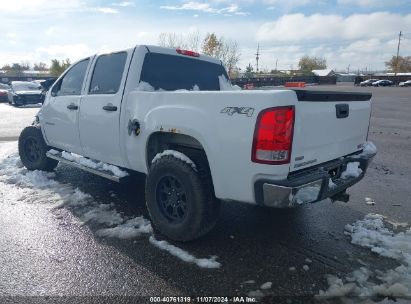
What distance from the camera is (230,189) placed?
9.70 ft

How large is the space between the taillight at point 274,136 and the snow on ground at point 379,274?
1.10 m

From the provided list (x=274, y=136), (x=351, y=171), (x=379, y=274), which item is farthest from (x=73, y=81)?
(x=379, y=274)

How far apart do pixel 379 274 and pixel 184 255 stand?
68.0 inches

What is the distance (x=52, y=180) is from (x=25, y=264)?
2.68 metres

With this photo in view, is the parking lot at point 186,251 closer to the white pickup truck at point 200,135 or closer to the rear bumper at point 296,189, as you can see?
the white pickup truck at point 200,135

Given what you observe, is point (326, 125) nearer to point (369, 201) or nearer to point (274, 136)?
point (274, 136)

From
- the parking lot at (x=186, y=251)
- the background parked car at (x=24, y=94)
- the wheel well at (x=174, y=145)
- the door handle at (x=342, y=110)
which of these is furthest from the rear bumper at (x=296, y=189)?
the background parked car at (x=24, y=94)

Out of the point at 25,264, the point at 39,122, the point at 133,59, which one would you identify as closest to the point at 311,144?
the point at 133,59

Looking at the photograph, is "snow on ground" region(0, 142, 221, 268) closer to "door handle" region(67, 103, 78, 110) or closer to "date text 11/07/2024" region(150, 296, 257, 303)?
"date text 11/07/2024" region(150, 296, 257, 303)

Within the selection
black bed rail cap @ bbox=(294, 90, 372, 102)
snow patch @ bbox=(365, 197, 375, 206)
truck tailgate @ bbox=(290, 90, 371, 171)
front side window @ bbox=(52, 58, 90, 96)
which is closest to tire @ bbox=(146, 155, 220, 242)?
truck tailgate @ bbox=(290, 90, 371, 171)

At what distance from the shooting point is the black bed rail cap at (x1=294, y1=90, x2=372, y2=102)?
273 cm

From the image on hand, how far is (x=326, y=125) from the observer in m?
3.07

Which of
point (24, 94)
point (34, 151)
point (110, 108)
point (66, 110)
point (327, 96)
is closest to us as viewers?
point (327, 96)

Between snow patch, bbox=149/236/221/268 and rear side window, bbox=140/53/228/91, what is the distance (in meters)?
1.84
